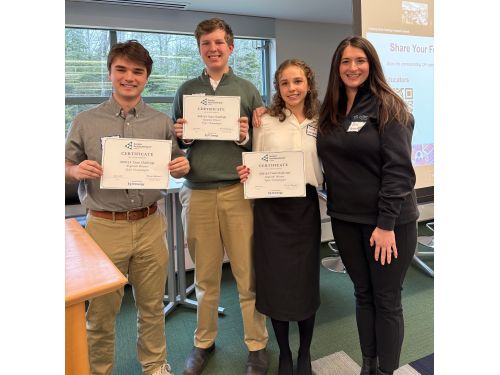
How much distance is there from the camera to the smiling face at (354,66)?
63.7 inches

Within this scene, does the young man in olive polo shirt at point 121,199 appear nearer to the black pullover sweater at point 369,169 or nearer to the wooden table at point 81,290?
the wooden table at point 81,290

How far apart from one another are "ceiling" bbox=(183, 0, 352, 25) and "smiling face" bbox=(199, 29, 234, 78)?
3276 millimetres

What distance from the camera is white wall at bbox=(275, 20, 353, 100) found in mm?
5844

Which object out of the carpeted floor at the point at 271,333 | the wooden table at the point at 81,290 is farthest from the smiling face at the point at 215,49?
the carpeted floor at the point at 271,333

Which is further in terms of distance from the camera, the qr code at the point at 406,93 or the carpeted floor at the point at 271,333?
the qr code at the point at 406,93

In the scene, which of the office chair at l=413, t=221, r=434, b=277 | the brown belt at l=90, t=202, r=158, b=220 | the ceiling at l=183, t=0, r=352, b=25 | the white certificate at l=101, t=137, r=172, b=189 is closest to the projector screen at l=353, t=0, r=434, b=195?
the office chair at l=413, t=221, r=434, b=277

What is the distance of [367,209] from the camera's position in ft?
5.34

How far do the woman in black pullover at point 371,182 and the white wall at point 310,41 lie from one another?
13.7 ft

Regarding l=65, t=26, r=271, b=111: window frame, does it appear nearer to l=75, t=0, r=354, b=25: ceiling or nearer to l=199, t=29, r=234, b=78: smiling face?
l=75, t=0, r=354, b=25: ceiling

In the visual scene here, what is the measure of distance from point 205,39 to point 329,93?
24.6 inches

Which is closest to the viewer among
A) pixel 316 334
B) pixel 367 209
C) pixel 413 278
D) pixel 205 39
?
pixel 367 209

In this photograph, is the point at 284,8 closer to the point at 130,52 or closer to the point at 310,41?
the point at 310,41
